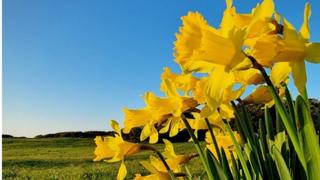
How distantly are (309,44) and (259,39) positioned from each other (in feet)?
0.43

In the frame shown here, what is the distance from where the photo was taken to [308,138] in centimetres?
135

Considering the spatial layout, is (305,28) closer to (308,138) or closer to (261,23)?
(261,23)

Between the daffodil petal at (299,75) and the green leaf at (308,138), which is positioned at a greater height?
the daffodil petal at (299,75)

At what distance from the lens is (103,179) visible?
6.98 meters

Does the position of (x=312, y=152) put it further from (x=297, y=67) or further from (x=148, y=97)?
(x=148, y=97)

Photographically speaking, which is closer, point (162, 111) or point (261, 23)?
point (261, 23)

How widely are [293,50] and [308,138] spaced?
26 cm

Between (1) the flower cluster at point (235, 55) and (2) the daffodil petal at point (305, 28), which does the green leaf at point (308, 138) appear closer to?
(1) the flower cluster at point (235, 55)

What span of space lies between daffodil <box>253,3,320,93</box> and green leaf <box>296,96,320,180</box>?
0.30ft

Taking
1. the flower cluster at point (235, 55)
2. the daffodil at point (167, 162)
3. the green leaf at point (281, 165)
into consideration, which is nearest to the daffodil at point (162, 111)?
the flower cluster at point (235, 55)

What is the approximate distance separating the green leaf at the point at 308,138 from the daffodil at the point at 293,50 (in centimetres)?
9

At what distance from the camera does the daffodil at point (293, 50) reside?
4.17ft

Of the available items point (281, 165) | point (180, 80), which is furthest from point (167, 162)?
point (281, 165)

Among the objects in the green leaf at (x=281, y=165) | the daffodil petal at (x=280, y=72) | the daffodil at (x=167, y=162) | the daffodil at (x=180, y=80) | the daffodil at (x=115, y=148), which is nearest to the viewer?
the daffodil petal at (x=280, y=72)
